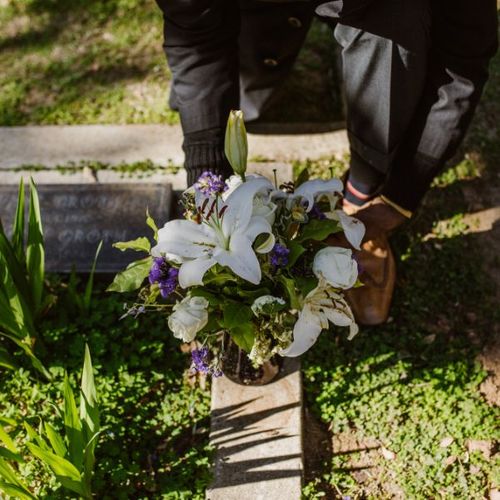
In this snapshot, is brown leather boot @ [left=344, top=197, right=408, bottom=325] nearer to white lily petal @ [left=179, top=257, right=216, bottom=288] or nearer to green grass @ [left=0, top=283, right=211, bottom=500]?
green grass @ [left=0, top=283, right=211, bottom=500]

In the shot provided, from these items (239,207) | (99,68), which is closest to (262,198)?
(239,207)

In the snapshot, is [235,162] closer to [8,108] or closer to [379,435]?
[379,435]

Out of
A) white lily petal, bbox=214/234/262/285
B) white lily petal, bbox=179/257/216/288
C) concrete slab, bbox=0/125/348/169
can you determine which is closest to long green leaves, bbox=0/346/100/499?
white lily petal, bbox=179/257/216/288

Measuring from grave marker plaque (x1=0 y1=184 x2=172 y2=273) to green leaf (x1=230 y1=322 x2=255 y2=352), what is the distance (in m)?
0.99

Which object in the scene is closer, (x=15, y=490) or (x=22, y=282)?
(x=15, y=490)

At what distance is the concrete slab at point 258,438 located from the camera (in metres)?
2.07

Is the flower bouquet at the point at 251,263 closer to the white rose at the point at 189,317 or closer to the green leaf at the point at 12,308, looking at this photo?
the white rose at the point at 189,317

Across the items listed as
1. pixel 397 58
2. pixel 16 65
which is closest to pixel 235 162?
pixel 397 58

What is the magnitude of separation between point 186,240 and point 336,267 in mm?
382

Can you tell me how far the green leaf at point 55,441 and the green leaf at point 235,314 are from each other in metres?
0.55

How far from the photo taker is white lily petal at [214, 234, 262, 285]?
1540 millimetres

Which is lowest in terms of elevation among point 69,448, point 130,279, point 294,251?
point 69,448

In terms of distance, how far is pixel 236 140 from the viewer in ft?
5.16

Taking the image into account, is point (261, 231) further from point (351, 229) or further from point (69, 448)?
point (69, 448)
